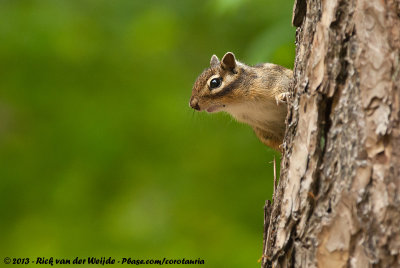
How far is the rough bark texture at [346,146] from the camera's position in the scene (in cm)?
260

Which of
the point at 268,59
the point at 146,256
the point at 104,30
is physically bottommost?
the point at 146,256

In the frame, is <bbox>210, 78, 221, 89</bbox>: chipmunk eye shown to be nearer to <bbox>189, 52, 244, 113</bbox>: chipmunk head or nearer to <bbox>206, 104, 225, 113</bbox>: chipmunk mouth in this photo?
<bbox>189, 52, 244, 113</bbox>: chipmunk head

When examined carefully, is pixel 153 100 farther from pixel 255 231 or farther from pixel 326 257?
pixel 326 257

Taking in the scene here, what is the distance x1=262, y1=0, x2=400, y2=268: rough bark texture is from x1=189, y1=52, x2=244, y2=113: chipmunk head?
74.9 inches

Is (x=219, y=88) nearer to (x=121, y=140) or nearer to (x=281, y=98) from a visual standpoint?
(x=281, y=98)

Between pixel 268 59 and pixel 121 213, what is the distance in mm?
2812

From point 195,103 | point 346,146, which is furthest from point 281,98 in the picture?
point 346,146

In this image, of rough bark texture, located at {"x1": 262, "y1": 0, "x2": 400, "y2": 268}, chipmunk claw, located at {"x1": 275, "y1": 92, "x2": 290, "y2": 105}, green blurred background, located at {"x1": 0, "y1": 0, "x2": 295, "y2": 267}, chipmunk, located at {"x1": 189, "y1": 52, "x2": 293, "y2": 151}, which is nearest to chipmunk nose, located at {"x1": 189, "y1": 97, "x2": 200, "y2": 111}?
chipmunk, located at {"x1": 189, "y1": 52, "x2": 293, "y2": 151}

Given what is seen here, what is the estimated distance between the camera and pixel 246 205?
644cm

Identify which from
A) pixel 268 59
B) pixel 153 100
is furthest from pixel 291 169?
pixel 153 100

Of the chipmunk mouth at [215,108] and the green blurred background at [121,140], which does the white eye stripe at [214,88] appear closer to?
the chipmunk mouth at [215,108]

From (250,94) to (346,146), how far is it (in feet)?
7.08

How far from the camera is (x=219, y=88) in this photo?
497 centimetres

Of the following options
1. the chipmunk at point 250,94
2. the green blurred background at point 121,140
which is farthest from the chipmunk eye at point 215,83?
the green blurred background at point 121,140
